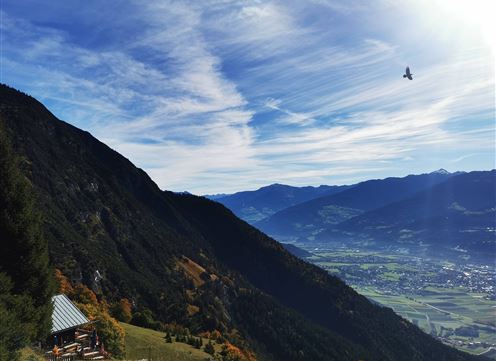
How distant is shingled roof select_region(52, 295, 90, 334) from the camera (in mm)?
41125

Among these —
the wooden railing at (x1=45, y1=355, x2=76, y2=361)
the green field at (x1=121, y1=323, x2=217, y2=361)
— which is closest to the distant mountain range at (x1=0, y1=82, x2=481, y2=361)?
the green field at (x1=121, y1=323, x2=217, y2=361)

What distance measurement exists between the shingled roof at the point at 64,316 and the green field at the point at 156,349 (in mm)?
9831

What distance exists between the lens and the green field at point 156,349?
5222 centimetres

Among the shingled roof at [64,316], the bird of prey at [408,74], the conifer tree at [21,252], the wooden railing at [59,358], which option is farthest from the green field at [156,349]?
Result: the bird of prey at [408,74]

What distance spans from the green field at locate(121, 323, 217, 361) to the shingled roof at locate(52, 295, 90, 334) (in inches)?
387

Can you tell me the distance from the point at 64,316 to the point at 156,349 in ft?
52.4

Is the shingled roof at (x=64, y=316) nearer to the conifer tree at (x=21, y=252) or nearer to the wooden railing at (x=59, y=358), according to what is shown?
the wooden railing at (x=59, y=358)

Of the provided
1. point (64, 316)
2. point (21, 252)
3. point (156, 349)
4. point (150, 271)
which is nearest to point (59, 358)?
point (21, 252)

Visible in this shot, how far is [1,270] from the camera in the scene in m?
31.2

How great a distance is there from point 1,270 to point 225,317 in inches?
4973

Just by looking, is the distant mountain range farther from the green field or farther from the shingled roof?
the shingled roof

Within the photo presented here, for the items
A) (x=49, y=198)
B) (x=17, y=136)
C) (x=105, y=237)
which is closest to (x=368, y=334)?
(x=105, y=237)

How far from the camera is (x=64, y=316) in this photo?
140ft

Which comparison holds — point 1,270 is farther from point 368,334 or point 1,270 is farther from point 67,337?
point 368,334
